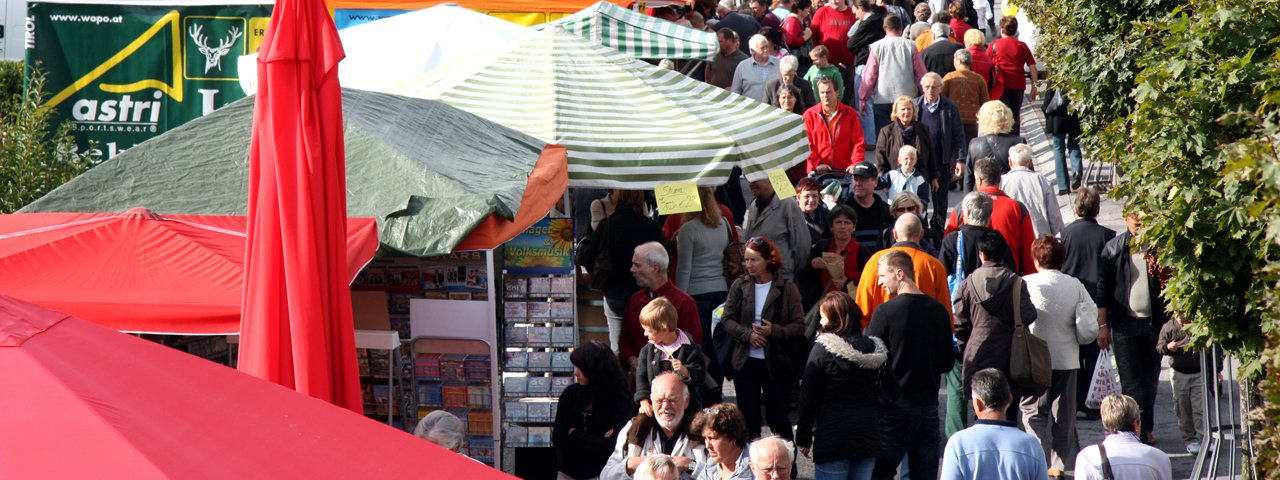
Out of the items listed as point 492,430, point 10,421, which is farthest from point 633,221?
point 10,421

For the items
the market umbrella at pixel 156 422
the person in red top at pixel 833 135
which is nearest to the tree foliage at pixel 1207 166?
the market umbrella at pixel 156 422

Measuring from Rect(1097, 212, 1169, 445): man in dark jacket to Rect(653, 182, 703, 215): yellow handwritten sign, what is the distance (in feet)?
8.73

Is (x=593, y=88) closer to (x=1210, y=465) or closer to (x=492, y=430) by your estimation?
(x=492, y=430)

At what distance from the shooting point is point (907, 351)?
27.7 ft

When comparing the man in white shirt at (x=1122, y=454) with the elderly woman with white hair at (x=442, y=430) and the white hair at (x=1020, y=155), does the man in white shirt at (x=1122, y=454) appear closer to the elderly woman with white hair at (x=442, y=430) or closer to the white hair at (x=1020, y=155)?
the elderly woman with white hair at (x=442, y=430)

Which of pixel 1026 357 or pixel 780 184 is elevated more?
pixel 780 184

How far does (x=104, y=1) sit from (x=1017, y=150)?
7.81 m

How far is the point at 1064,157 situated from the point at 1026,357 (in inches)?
310

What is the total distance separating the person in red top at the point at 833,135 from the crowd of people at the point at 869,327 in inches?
0.6

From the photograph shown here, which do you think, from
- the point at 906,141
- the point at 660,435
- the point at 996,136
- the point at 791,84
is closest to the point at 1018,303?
the point at 660,435

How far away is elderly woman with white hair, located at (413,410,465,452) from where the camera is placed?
22.9 feet

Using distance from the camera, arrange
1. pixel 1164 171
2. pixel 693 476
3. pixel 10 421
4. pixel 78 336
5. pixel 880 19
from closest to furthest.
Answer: pixel 10 421 → pixel 78 336 → pixel 693 476 → pixel 1164 171 → pixel 880 19

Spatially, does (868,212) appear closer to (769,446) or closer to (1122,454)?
(1122,454)

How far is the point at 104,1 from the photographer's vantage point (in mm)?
13352
